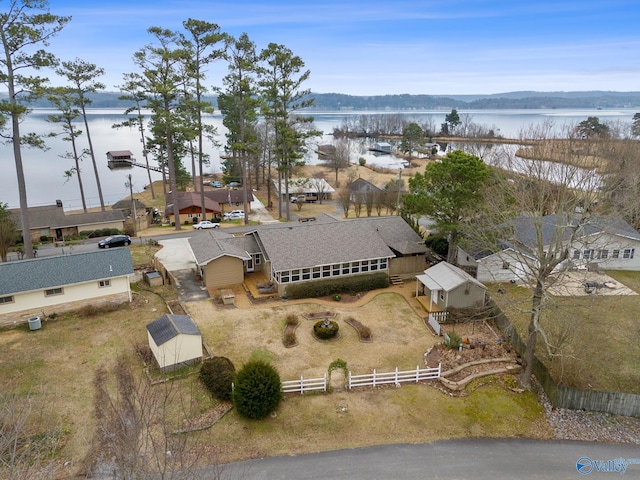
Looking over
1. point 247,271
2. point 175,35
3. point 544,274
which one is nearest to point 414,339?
point 544,274

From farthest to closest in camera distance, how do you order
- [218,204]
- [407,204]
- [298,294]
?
[218,204] → [407,204] → [298,294]

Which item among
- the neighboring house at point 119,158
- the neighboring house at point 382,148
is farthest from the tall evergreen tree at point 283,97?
the neighboring house at point 382,148

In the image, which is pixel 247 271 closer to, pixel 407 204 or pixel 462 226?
pixel 407 204

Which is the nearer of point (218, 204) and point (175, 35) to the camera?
point (175, 35)

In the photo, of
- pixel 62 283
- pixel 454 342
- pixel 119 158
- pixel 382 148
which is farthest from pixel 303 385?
pixel 382 148

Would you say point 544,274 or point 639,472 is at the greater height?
point 544,274

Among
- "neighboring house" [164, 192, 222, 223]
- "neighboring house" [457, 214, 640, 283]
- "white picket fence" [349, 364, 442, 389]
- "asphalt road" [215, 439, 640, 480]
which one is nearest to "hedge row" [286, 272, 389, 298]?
"neighboring house" [457, 214, 640, 283]
